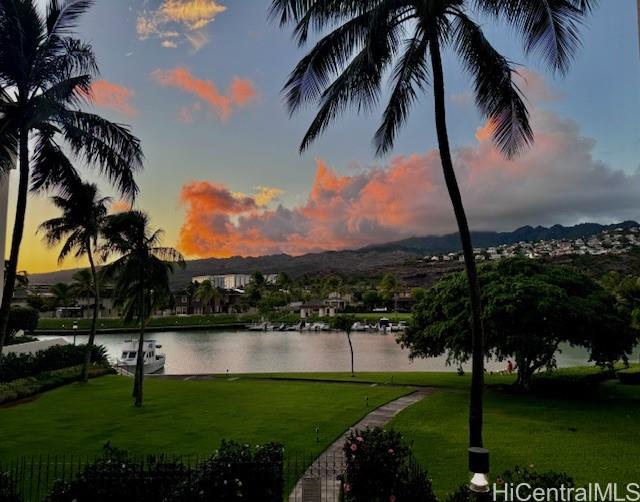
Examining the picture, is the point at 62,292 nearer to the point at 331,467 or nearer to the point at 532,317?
the point at 532,317

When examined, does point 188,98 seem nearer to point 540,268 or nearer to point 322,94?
point 322,94

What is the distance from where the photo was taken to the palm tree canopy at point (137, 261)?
58.6ft

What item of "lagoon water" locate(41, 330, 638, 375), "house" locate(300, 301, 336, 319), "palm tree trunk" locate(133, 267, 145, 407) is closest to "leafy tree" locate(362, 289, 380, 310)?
"house" locate(300, 301, 336, 319)

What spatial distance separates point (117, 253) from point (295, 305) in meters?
93.8

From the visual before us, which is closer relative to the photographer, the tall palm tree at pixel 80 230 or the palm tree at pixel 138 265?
the palm tree at pixel 138 265

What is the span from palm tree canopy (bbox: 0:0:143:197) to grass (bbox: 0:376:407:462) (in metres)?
6.33

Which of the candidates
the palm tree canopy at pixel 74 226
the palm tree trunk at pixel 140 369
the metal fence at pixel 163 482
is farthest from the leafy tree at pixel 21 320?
the metal fence at pixel 163 482

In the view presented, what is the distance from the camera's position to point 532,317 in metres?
17.6

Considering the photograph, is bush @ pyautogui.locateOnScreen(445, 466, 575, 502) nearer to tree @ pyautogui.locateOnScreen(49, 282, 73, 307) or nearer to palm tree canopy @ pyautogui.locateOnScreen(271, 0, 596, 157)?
palm tree canopy @ pyautogui.locateOnScreen(271, 0, 596, 157)

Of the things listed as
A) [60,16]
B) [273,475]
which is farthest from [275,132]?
[273,475]

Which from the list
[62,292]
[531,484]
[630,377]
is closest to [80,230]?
[531,484]

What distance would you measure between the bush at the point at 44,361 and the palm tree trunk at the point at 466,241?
19.2m

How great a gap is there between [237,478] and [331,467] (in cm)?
417

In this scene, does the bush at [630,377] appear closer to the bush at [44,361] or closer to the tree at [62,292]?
the bush at [44,361]
